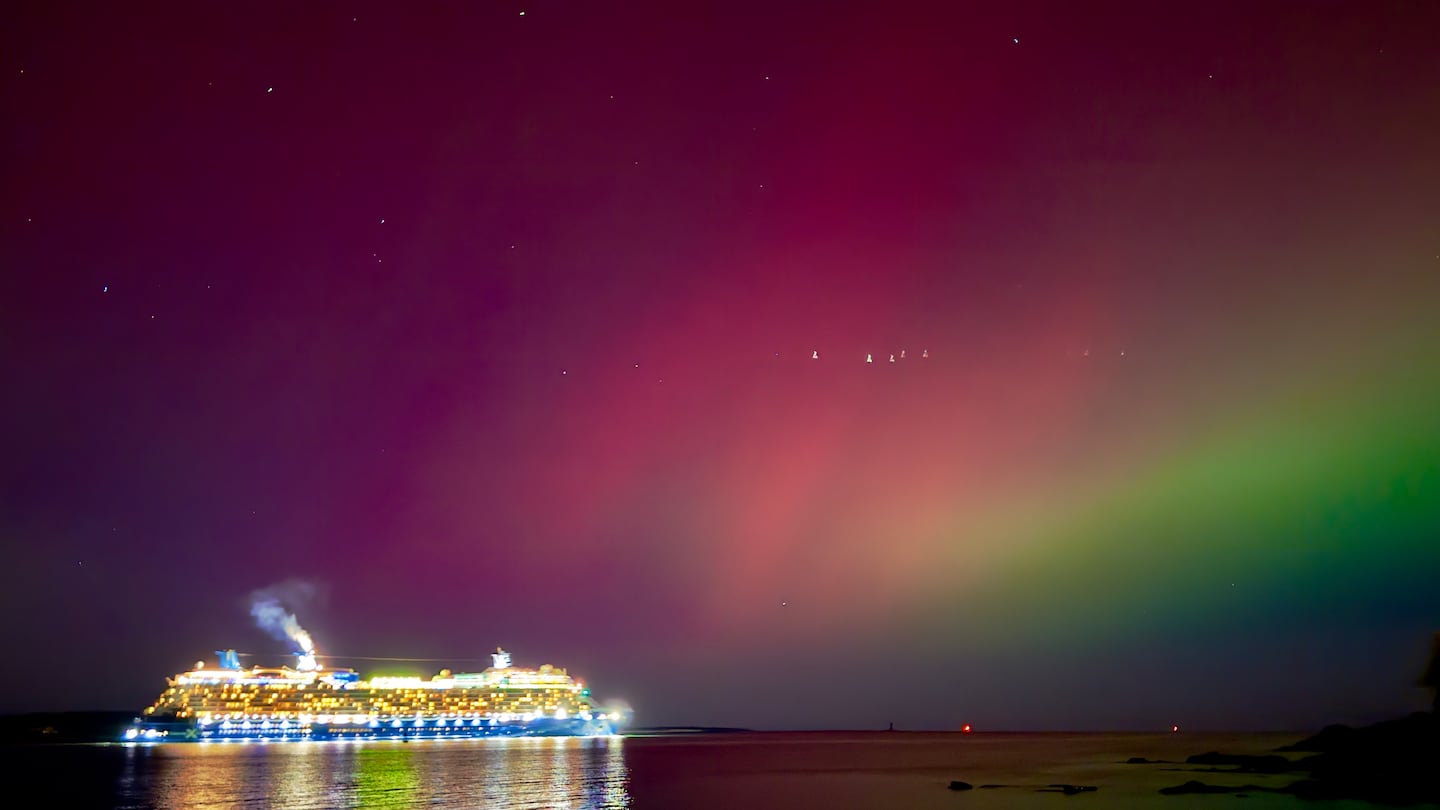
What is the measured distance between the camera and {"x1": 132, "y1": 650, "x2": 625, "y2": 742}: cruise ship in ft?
339

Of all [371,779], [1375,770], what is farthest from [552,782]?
[1375,770]

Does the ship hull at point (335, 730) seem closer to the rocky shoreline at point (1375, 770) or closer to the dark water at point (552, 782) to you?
the dark water at point (552, 782)

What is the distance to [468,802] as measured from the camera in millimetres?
42250

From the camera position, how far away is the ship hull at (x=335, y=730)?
103062 millimetres

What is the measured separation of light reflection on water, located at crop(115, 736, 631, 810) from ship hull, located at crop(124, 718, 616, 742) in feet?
49.6

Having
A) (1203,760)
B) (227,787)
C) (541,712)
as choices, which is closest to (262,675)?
(541,712)

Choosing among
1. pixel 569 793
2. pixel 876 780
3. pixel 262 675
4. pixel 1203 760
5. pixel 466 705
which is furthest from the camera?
pixel 466 705

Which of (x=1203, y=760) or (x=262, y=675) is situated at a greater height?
(x=262, y=675)

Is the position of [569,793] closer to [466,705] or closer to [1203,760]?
[1203,760]

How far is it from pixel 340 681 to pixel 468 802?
7290 centimetres

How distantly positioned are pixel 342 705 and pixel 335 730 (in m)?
2.58

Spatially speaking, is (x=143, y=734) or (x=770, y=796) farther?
(x=143, y=734)

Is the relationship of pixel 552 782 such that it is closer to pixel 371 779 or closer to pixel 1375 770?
pixel 371 779

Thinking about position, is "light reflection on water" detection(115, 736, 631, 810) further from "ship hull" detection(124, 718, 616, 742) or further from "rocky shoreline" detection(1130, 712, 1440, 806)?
"rocky shoreline" detection(1130, 712, 1440, 806)
